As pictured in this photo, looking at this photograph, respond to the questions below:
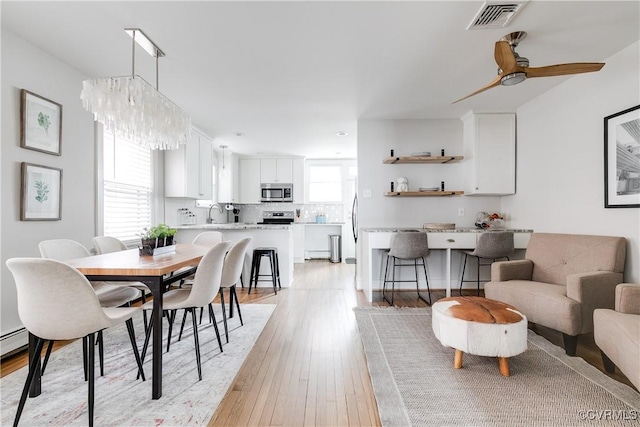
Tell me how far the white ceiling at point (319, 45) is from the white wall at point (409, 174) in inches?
23.2

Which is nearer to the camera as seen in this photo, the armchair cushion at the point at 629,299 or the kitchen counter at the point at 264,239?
the armchair cushion at the point at 629,299

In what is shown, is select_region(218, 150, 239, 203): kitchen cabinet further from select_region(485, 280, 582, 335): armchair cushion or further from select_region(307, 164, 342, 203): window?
select_region(485, 280, 582, 335): armchair cushion

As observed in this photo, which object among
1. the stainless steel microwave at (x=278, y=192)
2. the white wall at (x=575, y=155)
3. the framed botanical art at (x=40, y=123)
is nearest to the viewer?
the framed botanical art at (x=40, y=123)

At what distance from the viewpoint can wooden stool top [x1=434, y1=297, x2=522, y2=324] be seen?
1886 mm

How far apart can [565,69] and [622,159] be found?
1.03 meters

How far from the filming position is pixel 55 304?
1460mm

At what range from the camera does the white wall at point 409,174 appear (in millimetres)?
4367

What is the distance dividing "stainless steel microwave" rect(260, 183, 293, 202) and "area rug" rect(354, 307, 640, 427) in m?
4.89

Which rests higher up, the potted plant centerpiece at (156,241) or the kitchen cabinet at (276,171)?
the kitchen cabinet at (276,171)

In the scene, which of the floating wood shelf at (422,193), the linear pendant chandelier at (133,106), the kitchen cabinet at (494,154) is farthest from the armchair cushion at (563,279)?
the linear pendant chandelier at (133,106)

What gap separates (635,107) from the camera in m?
2.38

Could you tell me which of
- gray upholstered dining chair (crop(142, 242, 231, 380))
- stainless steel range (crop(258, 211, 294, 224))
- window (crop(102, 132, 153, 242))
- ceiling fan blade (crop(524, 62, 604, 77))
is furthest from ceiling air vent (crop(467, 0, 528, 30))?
stainless steel range (crop(258, 211, 294, 224))
